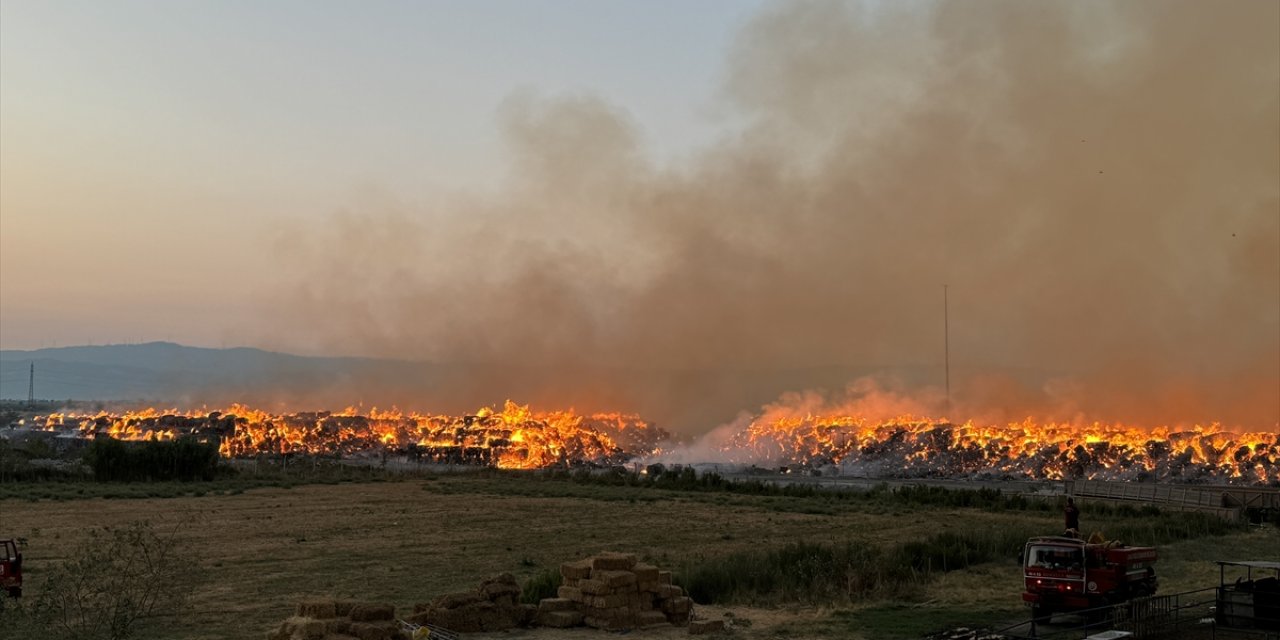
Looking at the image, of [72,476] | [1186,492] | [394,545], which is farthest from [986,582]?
[72,476]

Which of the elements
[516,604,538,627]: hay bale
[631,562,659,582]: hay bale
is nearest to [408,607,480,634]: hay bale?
[516,604,538,627]: hay bale

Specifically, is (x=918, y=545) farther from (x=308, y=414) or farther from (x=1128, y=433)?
(x=308, y=414)

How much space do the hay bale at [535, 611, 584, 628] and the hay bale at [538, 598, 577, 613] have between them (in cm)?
10

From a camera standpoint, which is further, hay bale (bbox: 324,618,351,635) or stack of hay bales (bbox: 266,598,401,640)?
hay bale (bbox: 324,618,351,635)

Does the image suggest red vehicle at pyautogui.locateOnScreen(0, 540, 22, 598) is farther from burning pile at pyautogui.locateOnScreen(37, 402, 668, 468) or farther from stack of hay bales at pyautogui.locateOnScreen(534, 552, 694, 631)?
burning pile at pyautogui.locateOnScreen(37, 402, 668, 468)

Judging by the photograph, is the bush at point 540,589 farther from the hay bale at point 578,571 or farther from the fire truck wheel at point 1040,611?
the fire truck wheel at point 1040,611

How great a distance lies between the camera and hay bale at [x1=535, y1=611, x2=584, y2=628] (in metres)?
19.8

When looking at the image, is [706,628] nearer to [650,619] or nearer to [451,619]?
[650,619]

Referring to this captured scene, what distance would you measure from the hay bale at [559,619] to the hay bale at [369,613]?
4348 millimetres

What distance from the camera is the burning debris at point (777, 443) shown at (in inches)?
3669

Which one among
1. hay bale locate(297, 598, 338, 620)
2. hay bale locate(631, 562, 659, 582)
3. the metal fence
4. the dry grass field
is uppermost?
hay bale locate(631, 562, 659, 582)

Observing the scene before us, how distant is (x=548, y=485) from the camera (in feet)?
226

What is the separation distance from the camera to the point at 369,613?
52.4ft

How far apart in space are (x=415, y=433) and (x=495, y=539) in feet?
383
